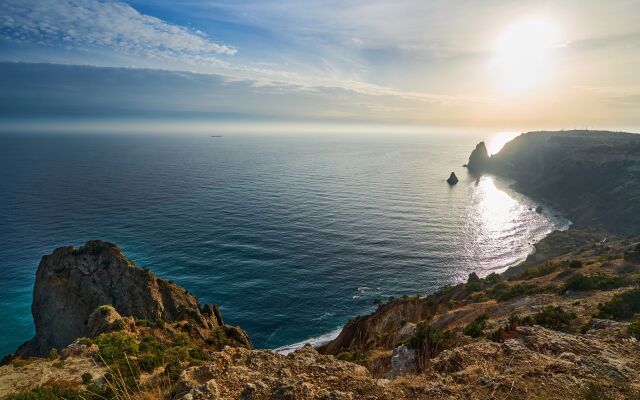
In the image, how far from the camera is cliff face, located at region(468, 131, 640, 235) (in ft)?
347

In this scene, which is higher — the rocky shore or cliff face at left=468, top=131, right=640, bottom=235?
cliff face at left=468, top=131, right=640, bottom=235

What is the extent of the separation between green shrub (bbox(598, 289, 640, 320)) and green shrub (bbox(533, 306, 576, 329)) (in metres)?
1.85

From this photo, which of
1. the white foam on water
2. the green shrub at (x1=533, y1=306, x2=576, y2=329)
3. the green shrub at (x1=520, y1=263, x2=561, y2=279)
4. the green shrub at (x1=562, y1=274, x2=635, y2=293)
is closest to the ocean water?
the white foam on water

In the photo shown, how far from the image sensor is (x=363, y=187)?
496 ft

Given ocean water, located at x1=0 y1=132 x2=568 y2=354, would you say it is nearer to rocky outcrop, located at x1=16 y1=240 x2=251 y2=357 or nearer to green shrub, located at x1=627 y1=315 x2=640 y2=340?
rocky outcrop, located at x1=16 y1=240 x2=251 y2=357

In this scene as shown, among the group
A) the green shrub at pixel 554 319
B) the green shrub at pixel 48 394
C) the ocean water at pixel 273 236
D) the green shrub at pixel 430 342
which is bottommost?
the ocean water at pixel 273 236

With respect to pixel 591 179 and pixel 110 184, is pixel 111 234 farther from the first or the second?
pixel 591 179

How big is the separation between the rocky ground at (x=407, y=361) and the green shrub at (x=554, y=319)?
8 centimetres

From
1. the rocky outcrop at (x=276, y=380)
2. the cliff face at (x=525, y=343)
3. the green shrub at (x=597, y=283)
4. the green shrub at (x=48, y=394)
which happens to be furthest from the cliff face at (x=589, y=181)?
the green shrub at (x=48, y=394)

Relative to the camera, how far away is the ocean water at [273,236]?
5912 cm

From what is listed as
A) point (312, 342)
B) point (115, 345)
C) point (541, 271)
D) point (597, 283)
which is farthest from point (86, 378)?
point (541, 271)

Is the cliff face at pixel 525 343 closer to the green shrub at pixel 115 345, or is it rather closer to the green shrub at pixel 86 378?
the green shrub at pixel 115 345

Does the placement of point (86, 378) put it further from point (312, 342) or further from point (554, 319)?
point (312, 342)

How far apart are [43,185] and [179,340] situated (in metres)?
146
